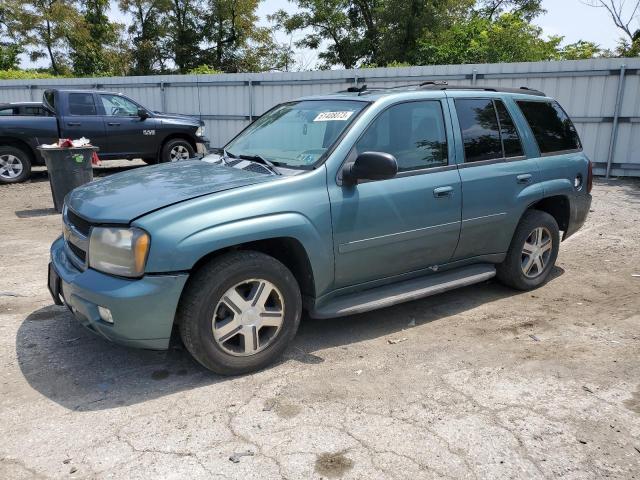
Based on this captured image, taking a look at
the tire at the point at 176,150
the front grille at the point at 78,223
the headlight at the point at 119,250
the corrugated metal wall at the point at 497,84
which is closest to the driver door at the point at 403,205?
the headlight at the point at 119,250

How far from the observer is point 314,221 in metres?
3.57

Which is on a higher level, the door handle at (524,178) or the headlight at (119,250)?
the door handle at (524,178)

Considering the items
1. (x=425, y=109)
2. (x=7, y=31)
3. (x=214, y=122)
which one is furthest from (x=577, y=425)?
(x=7, y=31)

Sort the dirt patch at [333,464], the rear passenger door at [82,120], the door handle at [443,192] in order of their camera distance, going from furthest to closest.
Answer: the rear passenger door at [82,120] → the door handle at [443,192] → the dirt patch at [333,464]

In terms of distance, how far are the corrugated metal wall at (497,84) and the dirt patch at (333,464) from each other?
34.9 feet

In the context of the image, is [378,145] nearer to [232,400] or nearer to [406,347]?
[406,347]

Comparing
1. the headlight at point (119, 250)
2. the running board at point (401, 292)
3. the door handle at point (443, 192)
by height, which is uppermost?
the door handle at point (443, 192)

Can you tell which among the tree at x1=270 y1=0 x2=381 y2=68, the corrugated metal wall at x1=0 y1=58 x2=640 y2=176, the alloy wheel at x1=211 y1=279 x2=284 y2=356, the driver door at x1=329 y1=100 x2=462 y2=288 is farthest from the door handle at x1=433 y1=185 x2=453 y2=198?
the tree at x1=270 y1=0 x2=381 y2=68

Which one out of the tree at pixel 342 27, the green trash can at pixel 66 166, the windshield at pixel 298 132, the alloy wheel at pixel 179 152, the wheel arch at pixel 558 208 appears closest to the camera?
the windshield at pixel 298 132

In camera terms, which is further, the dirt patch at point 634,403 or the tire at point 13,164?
the tire at point 13,164

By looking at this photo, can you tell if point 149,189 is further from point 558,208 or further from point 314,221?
point 558,208

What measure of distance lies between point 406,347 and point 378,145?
1.49m

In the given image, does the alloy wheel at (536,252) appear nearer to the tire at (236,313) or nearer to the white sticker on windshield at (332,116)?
the white sticker on windshield at (332,116)

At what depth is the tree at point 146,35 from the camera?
36.1 meters
